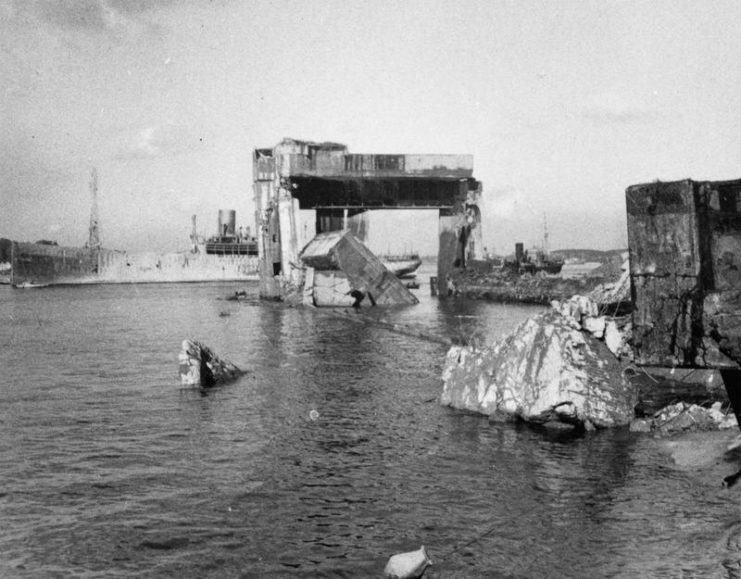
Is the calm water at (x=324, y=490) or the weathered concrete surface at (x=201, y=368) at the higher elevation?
the weathered concrete surface at (x=201, y=368)

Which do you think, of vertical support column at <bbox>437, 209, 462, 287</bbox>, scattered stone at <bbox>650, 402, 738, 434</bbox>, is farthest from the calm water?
vertical support column at <bbox>437, 209, 462, 287</bbox>

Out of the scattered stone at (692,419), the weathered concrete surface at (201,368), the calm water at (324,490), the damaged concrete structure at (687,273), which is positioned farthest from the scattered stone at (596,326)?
the weathered concrete surface at (201,368)

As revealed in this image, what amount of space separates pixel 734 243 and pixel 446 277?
38897mm

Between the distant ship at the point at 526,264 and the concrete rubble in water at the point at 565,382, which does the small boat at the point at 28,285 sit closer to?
the distant ship at the point at 526,264

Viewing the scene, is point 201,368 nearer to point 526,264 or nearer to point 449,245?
point 449,245

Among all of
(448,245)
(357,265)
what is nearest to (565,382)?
(357,265)

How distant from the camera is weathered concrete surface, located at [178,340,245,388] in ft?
42.1

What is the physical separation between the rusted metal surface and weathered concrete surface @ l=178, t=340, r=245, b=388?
9106mm

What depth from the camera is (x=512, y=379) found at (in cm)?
942

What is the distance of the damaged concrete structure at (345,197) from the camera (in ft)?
128

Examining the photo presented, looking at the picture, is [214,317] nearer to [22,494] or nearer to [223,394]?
[223,394]

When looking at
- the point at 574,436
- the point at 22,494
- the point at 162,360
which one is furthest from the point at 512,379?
the point at 162,360

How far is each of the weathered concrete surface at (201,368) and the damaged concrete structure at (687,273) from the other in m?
9.10

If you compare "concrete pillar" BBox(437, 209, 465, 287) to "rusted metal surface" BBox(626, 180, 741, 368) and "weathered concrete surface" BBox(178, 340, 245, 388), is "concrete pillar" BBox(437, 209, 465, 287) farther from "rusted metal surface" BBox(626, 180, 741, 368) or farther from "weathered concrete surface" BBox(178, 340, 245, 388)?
→ "rusted metal surface" BBox(626, 180, 741, 368)
